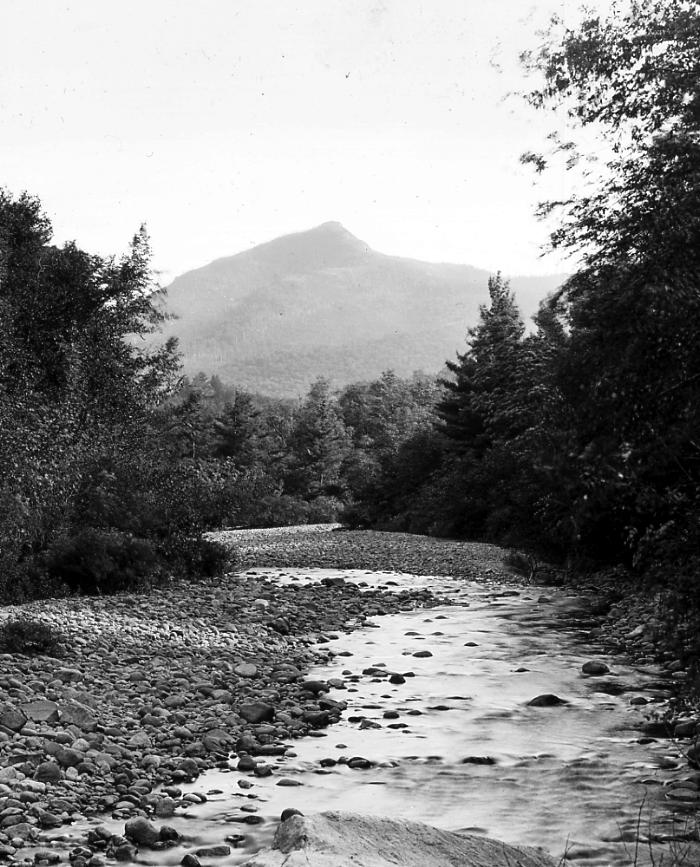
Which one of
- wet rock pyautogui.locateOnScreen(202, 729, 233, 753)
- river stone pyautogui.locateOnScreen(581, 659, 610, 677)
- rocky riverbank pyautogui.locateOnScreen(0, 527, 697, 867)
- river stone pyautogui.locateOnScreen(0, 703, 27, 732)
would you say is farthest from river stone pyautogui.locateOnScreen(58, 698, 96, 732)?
river stone pyautogui.locateOnScreen(581, 659, 610, 677)

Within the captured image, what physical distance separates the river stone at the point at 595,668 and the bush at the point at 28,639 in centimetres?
575

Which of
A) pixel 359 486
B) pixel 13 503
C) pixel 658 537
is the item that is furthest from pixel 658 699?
pixel 359 486

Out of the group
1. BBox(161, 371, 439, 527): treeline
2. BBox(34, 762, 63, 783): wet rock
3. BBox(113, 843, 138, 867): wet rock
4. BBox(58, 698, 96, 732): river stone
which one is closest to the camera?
BBox(113, 843, 138, 867): wet rock

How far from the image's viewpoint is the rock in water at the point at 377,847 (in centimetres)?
332

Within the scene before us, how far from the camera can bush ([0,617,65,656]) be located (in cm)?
877

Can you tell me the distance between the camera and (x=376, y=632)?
1216 centimetres

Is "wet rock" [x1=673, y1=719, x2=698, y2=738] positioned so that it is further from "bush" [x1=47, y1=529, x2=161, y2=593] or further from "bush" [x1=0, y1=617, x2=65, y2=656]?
"bush" [x1=47, y1=529, x2=161, y2=593]

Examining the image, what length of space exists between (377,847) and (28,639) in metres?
6.40

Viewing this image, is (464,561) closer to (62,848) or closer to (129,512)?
(129,512)

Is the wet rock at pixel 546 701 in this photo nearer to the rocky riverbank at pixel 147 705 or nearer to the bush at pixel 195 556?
the rocky riverbank at pixel 147 705

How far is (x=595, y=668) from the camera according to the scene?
9.36 meters

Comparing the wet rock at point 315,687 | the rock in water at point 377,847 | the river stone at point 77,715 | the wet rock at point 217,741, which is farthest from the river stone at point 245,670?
the rock in water at point 377,847

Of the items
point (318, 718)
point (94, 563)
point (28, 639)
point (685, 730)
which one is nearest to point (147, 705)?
point (318, 718)

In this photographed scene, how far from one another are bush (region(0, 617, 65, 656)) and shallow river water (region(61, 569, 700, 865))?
112 inches
